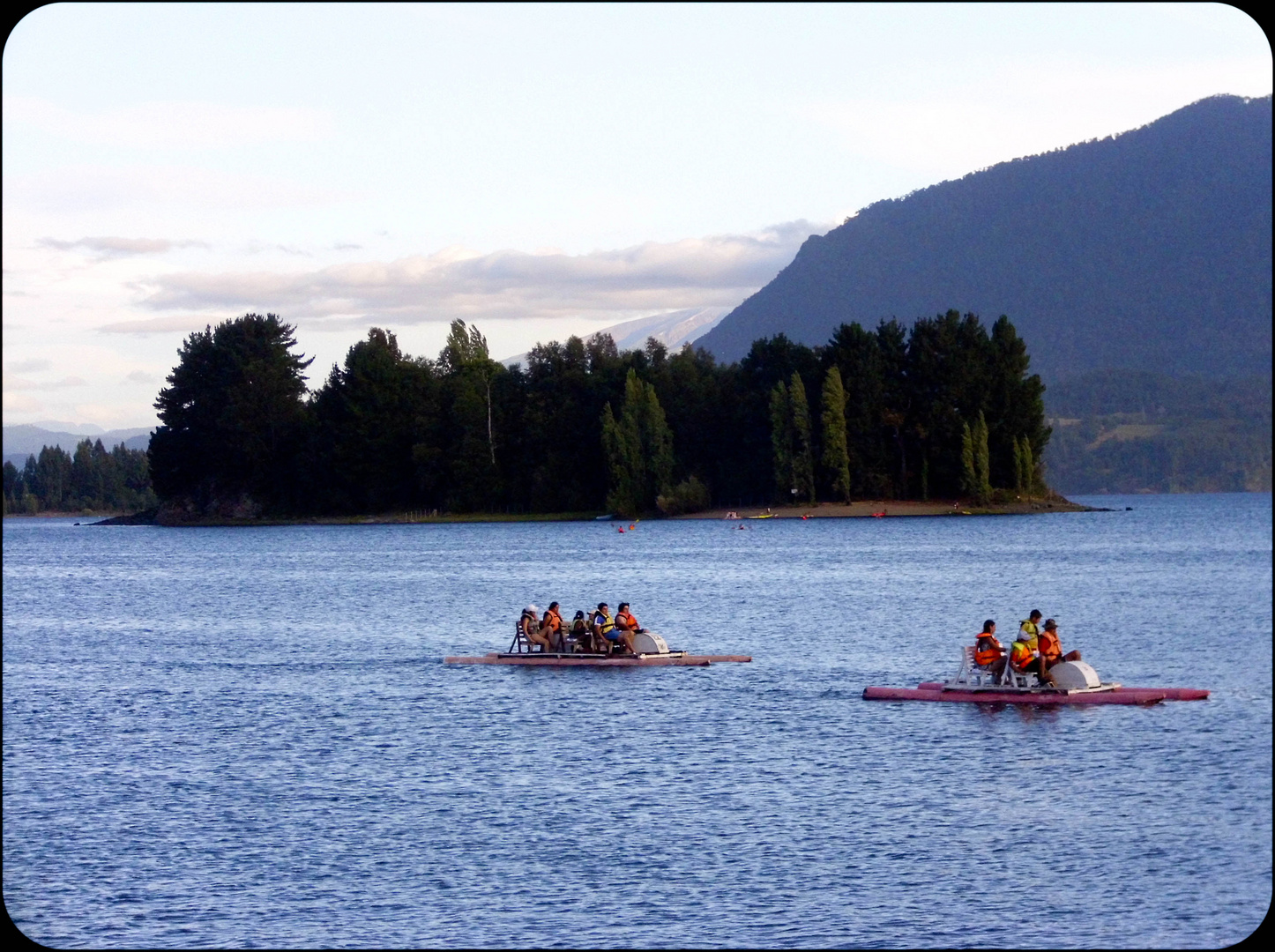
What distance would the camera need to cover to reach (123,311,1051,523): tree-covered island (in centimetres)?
14438

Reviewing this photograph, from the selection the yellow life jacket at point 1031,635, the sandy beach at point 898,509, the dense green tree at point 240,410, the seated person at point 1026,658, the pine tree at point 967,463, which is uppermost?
the dense green tree at point 240,410

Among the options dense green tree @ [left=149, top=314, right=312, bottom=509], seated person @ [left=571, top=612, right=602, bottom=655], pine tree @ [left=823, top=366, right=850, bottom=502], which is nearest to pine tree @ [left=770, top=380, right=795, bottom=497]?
pine tree @ [left=823, top=366, right=850, bottom=502]

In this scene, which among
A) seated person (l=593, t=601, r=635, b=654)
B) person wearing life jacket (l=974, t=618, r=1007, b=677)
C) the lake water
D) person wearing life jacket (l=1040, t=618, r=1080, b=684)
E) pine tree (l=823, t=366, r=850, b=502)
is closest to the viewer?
the lake water

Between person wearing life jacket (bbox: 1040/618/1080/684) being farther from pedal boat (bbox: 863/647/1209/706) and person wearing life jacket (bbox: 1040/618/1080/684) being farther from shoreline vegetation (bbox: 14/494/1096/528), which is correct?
shoreline vegetation (bbox: 14/494/1096/528)

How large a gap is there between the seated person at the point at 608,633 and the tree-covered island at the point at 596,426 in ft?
317

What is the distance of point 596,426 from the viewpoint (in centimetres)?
15812

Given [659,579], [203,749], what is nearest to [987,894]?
[203,749]

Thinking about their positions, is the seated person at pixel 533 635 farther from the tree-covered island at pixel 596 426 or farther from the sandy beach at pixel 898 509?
the sandy beach at pixel 898 509

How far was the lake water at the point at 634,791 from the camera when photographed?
22391 mm

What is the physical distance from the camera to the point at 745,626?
60781 mm

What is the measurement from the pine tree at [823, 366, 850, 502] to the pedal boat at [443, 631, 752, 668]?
3726 inches

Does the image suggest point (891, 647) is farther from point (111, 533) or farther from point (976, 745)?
point (111, 533)

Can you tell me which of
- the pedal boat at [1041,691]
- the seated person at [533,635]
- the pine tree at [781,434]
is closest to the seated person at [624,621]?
the seated person at [533,635]

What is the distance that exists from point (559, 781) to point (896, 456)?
12093 centimetres
